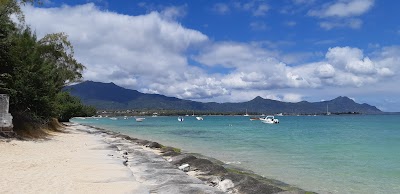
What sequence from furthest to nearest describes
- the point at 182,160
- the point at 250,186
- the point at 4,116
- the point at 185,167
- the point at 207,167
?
the point at 4,116 < the point at 182,160 < the point at 185,167 < the point at 207,167 < the point at 250,186

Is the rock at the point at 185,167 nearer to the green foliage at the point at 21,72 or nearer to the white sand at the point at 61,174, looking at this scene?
the white sand at the point at 61,174

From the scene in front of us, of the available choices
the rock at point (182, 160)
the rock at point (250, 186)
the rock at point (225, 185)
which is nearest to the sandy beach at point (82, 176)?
the rock at point (225, 185)

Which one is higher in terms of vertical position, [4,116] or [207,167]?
[4,116]

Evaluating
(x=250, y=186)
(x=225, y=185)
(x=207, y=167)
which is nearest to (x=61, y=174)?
(x=225, y=185)

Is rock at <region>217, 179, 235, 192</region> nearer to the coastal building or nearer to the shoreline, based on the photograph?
the shoreline

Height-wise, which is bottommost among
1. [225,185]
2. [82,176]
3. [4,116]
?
[225,185]

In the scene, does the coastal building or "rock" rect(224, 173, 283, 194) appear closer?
"rock" rect(224, 173, 283, 194)

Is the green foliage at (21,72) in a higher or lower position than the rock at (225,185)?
higher

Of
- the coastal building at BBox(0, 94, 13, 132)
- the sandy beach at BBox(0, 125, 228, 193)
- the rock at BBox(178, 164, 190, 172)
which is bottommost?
the rock at BBox(178, 164, 190, 172)

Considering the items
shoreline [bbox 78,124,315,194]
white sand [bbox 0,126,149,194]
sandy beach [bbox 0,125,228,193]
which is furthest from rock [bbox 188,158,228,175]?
white sand [bbox 0,126,149,194]

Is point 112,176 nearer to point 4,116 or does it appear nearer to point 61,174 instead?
point 61,174

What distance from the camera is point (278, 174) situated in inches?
834

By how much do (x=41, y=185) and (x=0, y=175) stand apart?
85.4 inches

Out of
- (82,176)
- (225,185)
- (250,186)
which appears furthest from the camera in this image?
(82,176)
